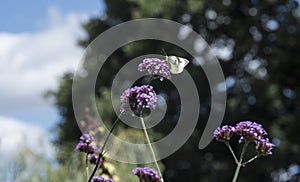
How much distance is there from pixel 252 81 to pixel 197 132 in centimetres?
187

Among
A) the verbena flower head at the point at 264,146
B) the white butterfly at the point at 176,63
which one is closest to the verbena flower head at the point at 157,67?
the white butterfly at the point at 176,63

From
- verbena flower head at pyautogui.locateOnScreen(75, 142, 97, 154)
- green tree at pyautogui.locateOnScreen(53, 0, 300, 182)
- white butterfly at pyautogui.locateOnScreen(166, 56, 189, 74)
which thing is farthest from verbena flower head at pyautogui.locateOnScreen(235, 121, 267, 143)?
green tree at pyautogui.locateOnScreen(53, 0, 300, 182)

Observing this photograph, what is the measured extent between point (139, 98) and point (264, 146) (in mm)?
581

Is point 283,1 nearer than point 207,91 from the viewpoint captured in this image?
No

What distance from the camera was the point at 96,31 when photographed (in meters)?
15.9

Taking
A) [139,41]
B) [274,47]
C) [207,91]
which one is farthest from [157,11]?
[274,47]

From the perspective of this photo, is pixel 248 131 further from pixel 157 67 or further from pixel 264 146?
pixel 157 67

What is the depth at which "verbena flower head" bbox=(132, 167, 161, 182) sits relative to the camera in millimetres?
2148

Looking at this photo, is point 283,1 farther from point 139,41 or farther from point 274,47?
point 139,41

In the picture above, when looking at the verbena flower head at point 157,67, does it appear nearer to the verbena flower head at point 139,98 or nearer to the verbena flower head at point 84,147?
the verbena flower head at point 139,98

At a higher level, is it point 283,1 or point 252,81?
point 283,1

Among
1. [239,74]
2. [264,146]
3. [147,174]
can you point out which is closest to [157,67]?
[147,174]

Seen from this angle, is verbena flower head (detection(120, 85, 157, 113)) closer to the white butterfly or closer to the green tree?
the white butterfly

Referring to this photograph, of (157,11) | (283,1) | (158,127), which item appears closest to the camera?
(158,127)
